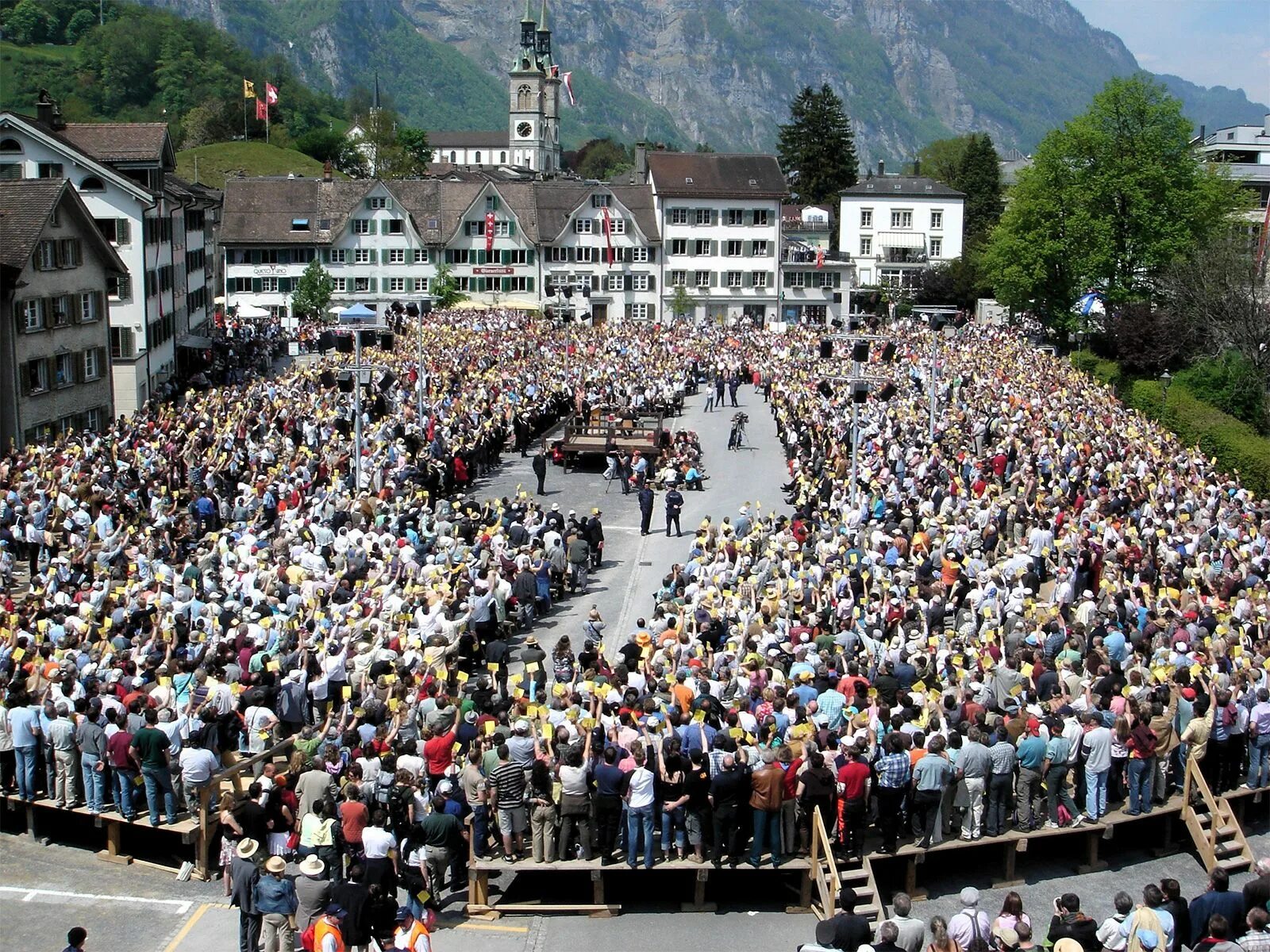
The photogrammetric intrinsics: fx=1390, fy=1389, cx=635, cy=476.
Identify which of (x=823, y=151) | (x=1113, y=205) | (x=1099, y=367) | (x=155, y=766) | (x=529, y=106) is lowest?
(x=155, y=766)

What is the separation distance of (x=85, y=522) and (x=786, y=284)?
6645cm

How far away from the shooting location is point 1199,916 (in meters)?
11.6

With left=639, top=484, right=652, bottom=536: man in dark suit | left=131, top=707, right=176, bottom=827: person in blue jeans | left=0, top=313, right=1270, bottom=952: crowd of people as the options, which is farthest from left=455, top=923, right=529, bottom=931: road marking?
left=639, top=484, right=652, bottom=536: man in dark suit

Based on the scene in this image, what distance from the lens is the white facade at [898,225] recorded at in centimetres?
9462

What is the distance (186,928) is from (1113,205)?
5544 cm

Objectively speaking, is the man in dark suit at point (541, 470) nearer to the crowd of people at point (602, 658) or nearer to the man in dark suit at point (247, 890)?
the crowd of people at point (602, 658)

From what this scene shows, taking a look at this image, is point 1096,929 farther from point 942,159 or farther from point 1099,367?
point 942,159

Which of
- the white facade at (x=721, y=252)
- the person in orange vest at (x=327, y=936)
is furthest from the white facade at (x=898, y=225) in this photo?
the person in orange vest at (x=327, y=936)

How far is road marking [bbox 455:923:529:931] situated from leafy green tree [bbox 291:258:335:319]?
60853 millimetres

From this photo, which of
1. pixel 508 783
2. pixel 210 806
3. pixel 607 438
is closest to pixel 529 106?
pixel 607 438

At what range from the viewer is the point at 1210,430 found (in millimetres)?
40594

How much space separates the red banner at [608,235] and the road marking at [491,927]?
7125 centimetres

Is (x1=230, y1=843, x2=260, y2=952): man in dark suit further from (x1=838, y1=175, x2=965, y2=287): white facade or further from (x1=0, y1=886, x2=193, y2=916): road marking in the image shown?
(x1=838, y1=175, x2=965, y2=287): white facade

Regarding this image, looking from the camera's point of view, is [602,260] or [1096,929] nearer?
[1096,929]
